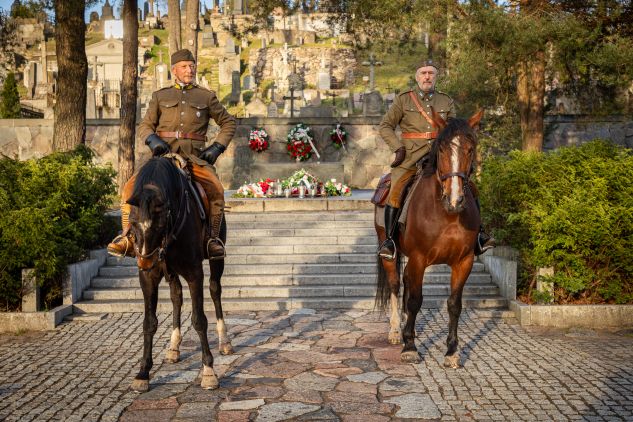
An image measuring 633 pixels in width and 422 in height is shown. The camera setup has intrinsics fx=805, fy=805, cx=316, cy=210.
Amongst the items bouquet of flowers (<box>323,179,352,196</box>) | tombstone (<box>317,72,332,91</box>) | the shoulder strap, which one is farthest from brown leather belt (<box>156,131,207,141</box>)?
tombstone (<box>317,72,332,91</box>)

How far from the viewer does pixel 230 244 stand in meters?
13.5

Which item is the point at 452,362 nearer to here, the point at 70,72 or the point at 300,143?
the point at 70,72

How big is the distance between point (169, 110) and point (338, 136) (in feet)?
57.8

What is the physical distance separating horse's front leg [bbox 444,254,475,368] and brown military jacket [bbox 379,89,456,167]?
1.40 m

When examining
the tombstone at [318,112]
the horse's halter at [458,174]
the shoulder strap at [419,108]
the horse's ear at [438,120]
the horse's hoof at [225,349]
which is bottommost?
the horse's hoof at [225,349]

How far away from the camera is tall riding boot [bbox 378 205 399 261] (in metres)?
8.68

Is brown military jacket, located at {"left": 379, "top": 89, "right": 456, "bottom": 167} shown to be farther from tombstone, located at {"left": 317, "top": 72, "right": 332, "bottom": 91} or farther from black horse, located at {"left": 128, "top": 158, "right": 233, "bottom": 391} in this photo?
tombstone, located at {"left": 317, "top": 72, "right": 332, "bottom": 91}

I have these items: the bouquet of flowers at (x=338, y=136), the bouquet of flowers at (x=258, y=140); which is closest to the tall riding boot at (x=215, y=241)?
the bouquet of flowers at (x=258, y=140)

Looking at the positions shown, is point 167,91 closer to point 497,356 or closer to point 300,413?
point 300,413

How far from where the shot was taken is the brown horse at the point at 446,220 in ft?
23.6

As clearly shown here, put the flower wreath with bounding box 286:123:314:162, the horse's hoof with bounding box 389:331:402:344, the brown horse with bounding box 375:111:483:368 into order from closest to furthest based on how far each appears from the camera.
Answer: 1. the brown horse with bounding box 375:111:483:368
2. the horse's hoof with bounding box 389:331:402:344
3. the flower wreath with bounding box 286:123:314:162

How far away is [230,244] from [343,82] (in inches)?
2295

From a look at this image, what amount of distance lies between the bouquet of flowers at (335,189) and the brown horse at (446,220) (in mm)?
10754

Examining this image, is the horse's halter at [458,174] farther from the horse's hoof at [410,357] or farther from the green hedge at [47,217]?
the green hedge at [47,217]
